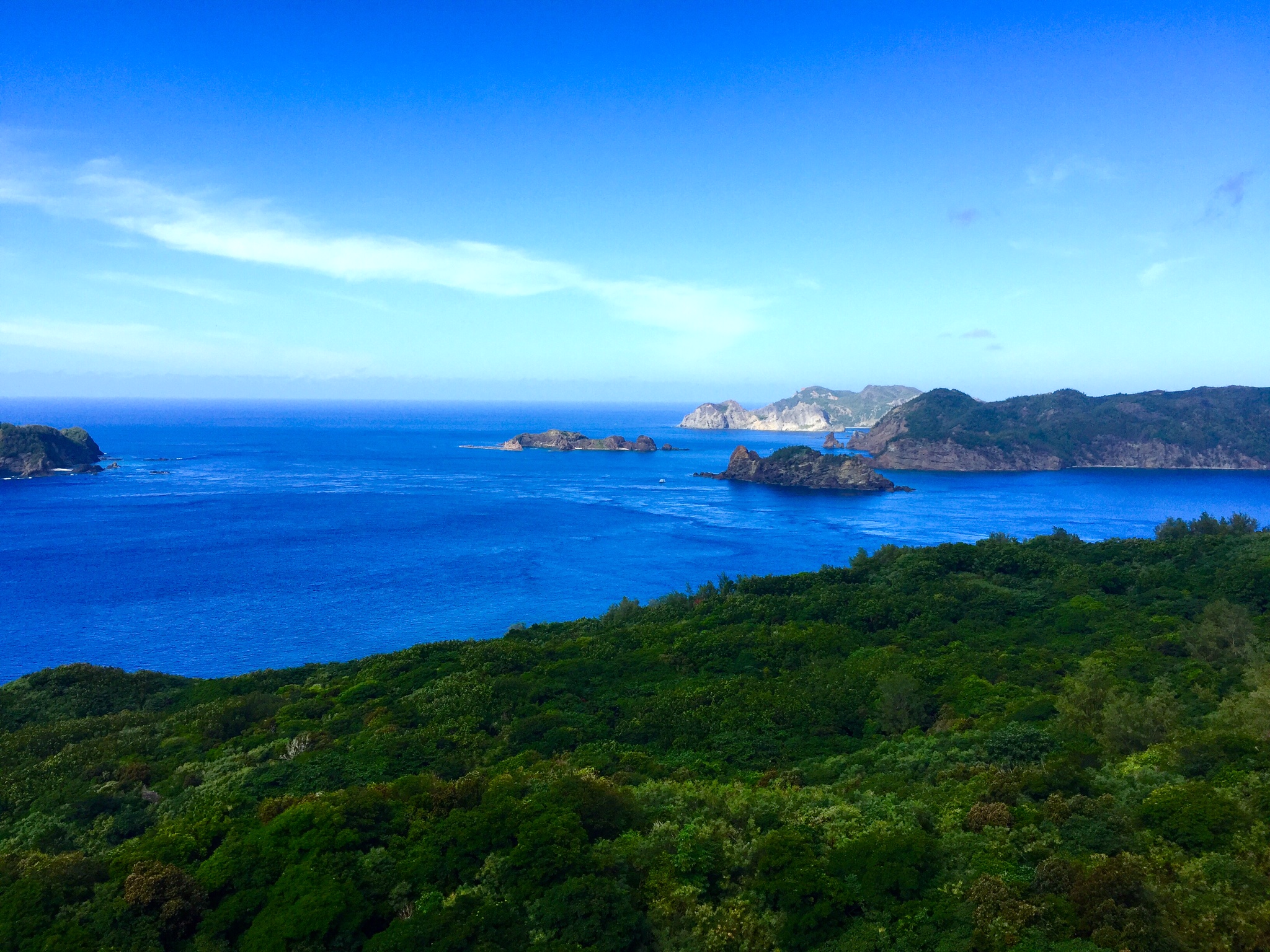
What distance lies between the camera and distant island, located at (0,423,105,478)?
320 ft

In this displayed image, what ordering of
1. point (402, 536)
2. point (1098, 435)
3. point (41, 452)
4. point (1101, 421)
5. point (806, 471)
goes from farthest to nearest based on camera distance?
point (1101, 421) < point (1098, 435) < point (806, 471) < point (41, 452) < point (402, 536)

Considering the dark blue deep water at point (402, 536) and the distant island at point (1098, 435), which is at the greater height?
the distant island at point (1098, 435)

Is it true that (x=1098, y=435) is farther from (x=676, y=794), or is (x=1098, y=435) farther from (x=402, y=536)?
(x=676, y=794)

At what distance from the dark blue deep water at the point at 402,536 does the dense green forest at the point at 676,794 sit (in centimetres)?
1499

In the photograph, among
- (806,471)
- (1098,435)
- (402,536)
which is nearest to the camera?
(402,536)

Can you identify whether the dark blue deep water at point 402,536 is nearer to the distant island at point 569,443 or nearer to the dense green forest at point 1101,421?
the dense green forest at point 1101,421

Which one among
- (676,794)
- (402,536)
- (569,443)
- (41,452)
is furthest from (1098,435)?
(41,452)

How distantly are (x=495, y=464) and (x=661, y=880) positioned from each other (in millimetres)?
114169

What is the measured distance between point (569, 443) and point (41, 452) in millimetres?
83375

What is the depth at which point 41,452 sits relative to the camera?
326ft

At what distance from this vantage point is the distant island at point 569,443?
496 feet

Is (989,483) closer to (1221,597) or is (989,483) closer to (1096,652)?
(1221,597)

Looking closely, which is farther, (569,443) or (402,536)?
(569,443)

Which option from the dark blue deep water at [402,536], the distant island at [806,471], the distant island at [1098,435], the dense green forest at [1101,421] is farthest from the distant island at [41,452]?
A: the dense green forest at [1101,421]
